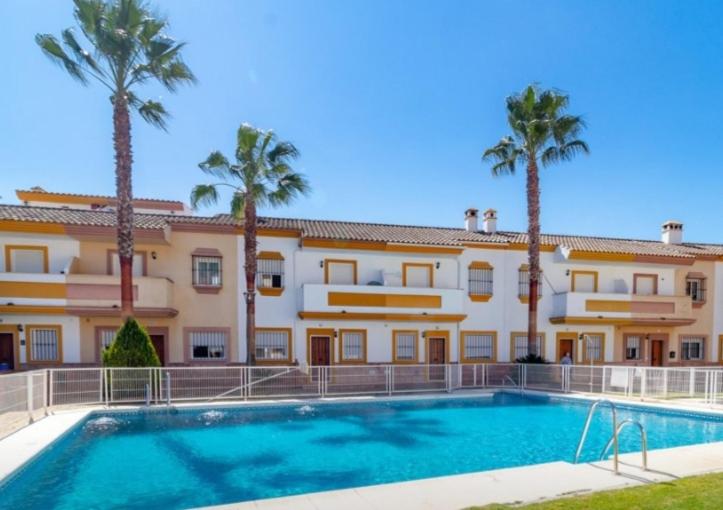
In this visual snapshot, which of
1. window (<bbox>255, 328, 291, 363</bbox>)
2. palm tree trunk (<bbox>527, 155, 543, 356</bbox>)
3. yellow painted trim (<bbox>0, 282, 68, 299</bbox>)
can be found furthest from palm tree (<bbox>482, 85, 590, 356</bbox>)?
yellow painted trim (<bbox>0, 282, 68, 299</bbox>)

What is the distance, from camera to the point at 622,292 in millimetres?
23969

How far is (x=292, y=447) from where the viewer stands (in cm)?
1055

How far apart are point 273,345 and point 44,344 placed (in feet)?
31.5

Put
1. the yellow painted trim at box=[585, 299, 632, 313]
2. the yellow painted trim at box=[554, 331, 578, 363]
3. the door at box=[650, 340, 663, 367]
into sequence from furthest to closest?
the door at box=[650, 340, 663, 367]
the yellow painted trim at box=[554, 331, 578, 363]
the yellow painted trim at box=[585, 299, 632, 313]

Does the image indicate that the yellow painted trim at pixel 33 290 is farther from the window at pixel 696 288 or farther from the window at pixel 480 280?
the window at pixel 696 288

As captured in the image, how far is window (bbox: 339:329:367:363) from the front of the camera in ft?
68.3

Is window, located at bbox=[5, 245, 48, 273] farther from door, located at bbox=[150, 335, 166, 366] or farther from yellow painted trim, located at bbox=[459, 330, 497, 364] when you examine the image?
yellow painted trim, located at bbox=[459, 330, 497, 364]

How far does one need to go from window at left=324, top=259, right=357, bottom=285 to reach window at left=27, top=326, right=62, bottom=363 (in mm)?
11934

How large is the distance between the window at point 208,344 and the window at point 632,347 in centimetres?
2246

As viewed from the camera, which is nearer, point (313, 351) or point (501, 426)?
point (501, 426)

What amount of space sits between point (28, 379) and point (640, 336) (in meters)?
28.8

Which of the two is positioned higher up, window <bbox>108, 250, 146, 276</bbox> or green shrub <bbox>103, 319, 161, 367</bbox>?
window <bbox>108, 250, 146, 276</bbox>

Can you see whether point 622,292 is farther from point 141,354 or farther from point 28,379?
point 28,379

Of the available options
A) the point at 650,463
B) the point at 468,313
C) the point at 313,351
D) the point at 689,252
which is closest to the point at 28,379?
the point at 313,351
